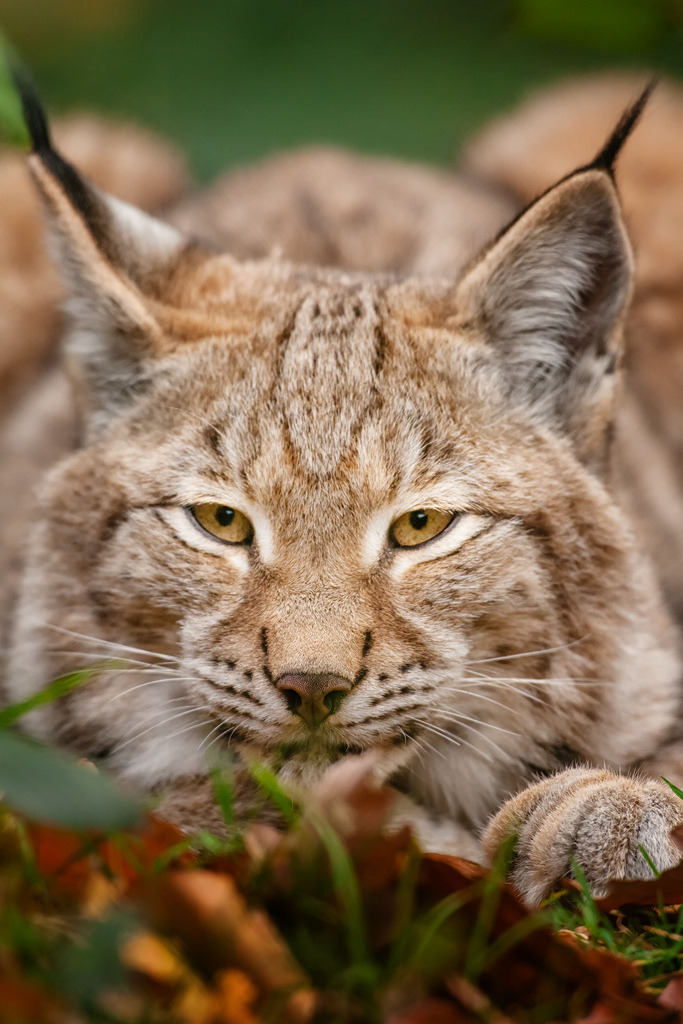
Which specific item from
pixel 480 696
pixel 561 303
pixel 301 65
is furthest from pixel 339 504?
pixel 301 65

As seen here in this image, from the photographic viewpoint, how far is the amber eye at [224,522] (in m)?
2.29

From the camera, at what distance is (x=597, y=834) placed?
1.96m

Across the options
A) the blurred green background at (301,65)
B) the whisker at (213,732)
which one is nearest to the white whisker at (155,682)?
the whisker at (213,732)

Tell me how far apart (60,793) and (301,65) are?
5813 millimetres

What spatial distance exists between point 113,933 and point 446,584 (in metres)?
1.15

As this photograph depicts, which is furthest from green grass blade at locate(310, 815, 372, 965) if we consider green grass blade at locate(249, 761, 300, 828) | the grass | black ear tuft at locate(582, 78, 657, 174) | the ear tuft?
black ear tuft at locate(582, 78, 657, 174)

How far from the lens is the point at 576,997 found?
58.0 inches

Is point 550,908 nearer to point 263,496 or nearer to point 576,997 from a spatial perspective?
point 576,997

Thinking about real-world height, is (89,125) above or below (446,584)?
above

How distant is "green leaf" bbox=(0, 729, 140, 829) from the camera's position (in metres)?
1.31

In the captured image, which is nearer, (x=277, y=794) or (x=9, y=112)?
(x=277, y=794)

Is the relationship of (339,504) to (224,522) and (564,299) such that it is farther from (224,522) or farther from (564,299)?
(564,299)

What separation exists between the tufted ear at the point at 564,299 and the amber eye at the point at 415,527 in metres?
0.43

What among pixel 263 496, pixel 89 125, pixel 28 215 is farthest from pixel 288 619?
pixel 89 125
